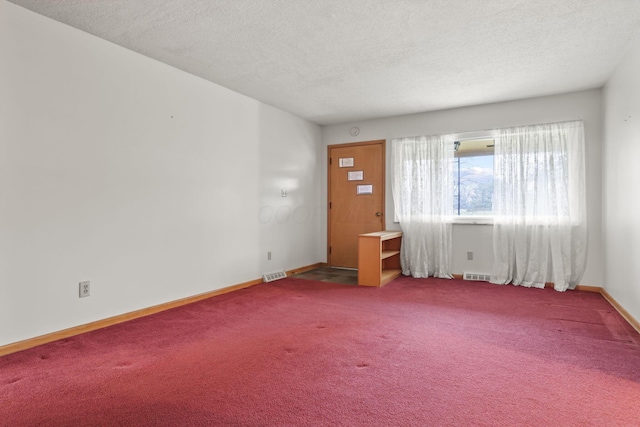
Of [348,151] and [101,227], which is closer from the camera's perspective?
[101,227]

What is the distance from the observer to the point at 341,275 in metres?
5.49

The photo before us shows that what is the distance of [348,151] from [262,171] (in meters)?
1.78

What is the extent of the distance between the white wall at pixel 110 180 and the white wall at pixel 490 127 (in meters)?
2.08

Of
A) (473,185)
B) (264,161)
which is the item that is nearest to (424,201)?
(473,185)

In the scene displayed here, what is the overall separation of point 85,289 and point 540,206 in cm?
519

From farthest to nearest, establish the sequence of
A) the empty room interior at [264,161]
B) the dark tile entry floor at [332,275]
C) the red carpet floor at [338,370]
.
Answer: the dark tile entry floor at [332,275] < the empty room interior at [264,161] < the red carpet floor at [338,370]

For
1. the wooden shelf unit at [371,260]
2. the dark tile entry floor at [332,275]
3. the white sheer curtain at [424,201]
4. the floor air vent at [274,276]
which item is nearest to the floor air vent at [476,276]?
the white sheer curtain at [424,201]

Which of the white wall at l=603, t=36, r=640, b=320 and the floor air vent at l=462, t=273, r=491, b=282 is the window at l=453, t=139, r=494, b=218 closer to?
the floor air vent at l=462, t=273, r=491, b=282

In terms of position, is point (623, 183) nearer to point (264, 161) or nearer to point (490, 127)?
point (490, 127)

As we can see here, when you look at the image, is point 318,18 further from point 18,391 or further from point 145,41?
point 18,391

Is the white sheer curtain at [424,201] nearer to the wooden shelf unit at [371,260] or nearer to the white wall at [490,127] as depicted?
the white wall at [490,127]

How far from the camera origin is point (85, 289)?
298 cm

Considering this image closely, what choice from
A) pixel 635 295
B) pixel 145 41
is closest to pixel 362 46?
pixel 145 41

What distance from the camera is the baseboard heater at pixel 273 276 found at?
4.98m
